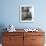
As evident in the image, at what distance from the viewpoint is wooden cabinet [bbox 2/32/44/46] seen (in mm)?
3730

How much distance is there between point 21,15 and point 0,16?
70 cm

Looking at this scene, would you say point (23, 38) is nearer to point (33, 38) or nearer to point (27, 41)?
point (27, 41)

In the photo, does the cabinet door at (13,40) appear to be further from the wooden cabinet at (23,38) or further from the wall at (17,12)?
the wall at (17,12)

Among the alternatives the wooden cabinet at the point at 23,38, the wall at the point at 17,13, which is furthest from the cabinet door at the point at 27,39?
the wall at the point at 17,13

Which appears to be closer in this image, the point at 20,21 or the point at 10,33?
the point at 10,33

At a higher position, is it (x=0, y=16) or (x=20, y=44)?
(x=0, y=16)

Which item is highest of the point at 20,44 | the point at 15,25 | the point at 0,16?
the point at 0,16

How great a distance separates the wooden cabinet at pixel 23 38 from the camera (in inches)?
147

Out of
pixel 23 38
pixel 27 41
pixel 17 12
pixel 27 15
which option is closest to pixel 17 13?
pixel 17 12

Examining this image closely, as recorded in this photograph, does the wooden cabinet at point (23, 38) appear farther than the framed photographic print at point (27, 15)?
No

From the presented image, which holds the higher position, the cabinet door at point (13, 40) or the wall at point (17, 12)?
the wall at point (17, 12)

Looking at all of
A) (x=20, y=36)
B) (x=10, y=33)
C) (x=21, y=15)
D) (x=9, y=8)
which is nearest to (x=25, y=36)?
(x=20, y=36)

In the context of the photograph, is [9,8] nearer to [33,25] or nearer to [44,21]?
[33,25]

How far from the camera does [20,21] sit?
13.9 feet
